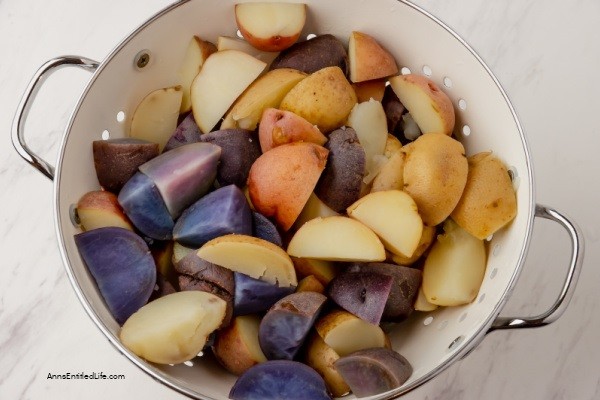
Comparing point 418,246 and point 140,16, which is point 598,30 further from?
point 140,16

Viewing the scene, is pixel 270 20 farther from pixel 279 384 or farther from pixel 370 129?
pixel 279 384

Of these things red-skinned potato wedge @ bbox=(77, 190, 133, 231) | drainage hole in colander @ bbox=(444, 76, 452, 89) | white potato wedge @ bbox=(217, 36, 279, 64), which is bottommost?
red-skinned potato wedge @ bbox=(77, 190, 133, 231)

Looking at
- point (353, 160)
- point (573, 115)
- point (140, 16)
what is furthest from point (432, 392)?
point (140, 16)

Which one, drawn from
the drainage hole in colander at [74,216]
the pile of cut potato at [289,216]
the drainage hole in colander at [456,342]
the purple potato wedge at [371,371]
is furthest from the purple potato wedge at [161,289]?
the drainage hole in colander at [456,342]

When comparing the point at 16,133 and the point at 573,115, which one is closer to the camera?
the point at 16,133

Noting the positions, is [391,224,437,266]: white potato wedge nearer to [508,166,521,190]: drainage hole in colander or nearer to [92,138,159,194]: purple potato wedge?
[508,166,521,190]: drainage hole in colander

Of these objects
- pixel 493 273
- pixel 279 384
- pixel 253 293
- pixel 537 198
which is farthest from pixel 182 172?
pixel 537 198

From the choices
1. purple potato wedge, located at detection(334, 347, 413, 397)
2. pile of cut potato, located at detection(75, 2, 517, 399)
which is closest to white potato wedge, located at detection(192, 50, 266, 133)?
pile of cut potato, located at detection(75, 2, 517, 399)
